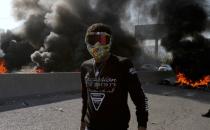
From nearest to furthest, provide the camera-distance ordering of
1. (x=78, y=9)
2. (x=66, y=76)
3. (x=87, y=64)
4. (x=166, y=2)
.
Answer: (x=87, y=64) < (x=66, y=76) < (x=166, y=2) < (x=78, y=9)

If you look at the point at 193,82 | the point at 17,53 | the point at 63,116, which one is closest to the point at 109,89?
the point at 63,116

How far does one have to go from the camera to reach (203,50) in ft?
109

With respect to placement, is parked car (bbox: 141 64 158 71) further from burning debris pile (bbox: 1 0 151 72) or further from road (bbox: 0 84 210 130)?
road (bbox: 0 84 210 130)

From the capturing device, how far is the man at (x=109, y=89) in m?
3.45

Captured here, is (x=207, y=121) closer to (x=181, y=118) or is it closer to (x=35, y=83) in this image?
(x=181, y=118)

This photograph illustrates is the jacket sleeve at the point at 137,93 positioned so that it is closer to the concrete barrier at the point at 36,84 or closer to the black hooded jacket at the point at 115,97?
the black hooded jacket at the point at 115,97

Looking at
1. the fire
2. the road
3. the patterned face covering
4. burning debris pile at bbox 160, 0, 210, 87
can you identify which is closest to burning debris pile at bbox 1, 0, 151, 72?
burning debris pile at bbox 160, 0, 210, 87

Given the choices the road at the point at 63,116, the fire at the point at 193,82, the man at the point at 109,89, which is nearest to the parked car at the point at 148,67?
the fire at the point at 193,82

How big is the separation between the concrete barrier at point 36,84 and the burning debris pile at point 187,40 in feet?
34.1

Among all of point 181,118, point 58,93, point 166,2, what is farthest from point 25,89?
point 166,2

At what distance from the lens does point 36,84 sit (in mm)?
17234

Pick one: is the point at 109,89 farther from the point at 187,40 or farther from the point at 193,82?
the point at 187,40

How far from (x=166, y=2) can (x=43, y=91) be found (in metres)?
25.9

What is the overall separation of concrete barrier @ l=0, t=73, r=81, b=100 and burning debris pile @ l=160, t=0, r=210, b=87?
10391 mm
